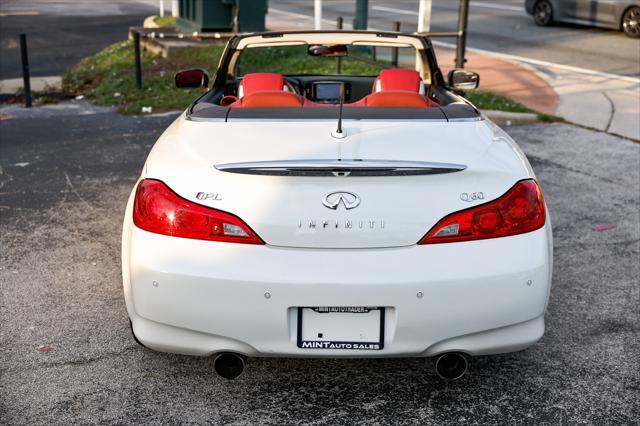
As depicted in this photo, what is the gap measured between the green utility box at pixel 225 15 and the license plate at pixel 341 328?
1242cm

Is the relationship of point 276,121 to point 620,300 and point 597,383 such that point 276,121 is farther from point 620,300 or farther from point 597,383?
point 620,300

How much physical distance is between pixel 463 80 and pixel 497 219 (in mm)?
2254

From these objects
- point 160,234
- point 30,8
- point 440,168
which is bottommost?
point 30,8

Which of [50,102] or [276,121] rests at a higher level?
[276,121]

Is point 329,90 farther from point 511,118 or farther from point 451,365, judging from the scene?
point 511,118

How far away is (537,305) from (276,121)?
1407 millimetres

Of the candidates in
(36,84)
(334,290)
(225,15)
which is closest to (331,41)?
(334,290)

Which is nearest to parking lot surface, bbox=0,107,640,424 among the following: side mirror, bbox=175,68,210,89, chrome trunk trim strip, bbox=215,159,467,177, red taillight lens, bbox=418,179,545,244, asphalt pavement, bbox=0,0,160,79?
red taillight lens, bbox=418,179,545,244

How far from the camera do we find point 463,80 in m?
5.66

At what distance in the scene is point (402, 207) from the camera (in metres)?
3.50

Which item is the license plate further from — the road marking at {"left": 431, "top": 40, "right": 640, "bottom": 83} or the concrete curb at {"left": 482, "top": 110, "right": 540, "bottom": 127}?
the road marking at {"left": 431, "top": 40, "right": 640, "bottom": 83}

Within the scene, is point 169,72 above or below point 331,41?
below

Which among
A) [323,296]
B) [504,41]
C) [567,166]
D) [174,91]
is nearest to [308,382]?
[323,296]

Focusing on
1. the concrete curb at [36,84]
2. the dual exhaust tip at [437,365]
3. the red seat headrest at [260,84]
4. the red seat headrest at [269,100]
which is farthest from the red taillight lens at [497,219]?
the concrete curb at [36,84]
